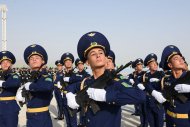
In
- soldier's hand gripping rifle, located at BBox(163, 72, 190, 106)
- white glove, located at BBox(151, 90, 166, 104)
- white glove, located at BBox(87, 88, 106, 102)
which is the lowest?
white glove, located at BBox(151, 90, 166, 104)

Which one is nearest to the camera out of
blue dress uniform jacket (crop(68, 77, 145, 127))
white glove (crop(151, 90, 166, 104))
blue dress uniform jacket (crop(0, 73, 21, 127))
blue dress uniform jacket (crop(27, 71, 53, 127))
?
blue dress uniform jacket (crop(68, 77, 145, 127))

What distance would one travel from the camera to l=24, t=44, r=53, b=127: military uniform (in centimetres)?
481

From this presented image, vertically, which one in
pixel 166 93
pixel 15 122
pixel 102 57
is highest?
pixel 102 57

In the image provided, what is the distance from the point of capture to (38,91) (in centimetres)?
495

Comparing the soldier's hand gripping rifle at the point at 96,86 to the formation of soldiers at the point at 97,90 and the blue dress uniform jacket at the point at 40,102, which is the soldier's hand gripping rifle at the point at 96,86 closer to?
the formation of soldiers at the point at 97,90

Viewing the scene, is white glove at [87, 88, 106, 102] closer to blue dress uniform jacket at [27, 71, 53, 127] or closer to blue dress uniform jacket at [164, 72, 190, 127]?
blue dress uniform jacket at [164, 72, 190, 127]

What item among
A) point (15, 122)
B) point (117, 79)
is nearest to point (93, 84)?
point (117, 79)

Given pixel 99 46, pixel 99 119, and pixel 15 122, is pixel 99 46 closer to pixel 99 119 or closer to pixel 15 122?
pixel 99 119

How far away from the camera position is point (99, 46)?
10.5ft

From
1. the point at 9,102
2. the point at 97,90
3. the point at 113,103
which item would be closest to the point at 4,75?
the point at 9,102

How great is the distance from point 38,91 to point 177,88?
7.72ft

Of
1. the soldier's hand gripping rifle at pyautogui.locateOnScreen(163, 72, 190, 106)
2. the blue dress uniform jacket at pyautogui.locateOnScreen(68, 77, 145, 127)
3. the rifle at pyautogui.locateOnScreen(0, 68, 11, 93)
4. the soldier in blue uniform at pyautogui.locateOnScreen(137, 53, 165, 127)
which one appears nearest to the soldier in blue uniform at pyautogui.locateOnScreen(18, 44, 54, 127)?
the rifle at pyautogui.locateOnScreen(0, 68, 11, 93)

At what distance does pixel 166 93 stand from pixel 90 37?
72.0 inches

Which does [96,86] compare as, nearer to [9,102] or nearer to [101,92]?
[101,92]
